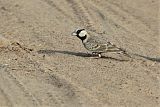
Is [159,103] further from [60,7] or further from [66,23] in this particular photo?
[60,7]

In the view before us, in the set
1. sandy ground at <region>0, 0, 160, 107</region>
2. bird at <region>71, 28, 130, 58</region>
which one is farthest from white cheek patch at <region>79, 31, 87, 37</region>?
sandy ground at <region>0, 0, 160, 107</region>

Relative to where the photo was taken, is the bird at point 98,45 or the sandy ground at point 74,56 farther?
the bird at point 98,45

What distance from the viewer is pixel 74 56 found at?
1228 cm

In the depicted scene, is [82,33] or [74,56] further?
[82,33]

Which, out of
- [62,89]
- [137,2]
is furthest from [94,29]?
[62,89]

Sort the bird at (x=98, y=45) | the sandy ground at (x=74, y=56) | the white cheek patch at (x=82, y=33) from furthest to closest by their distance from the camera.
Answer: the white cheek patch at (x=82, y=33) → the bird at (x=98, y=45) → the sandy ground at (x=74, y=56)

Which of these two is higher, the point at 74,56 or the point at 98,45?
the point at 98,45

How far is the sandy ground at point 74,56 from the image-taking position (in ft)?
32.0

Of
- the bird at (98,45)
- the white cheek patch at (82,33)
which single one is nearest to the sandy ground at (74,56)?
the bird at (98,45)

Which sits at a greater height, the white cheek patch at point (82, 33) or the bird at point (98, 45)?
the white cheek patch at point (82, 33)

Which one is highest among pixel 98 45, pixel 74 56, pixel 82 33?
pixel 82 33

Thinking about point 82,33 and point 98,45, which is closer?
point 98,45

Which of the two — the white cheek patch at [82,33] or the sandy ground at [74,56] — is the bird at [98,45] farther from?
the sandy ground at [74,56]

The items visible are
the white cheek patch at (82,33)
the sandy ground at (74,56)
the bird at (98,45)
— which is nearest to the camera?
the sandy ground at (74,56)
